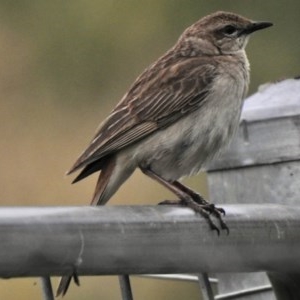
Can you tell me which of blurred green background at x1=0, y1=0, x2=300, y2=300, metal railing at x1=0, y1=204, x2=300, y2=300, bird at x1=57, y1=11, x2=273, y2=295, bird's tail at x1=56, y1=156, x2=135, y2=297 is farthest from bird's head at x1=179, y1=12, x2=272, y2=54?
metal railing at x1=0, y1=204, x2=300, y2=300

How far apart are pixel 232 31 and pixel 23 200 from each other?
3.45m

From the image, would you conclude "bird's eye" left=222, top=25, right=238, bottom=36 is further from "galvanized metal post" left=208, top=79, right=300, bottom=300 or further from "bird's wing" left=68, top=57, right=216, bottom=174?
Answer: "galvanized metal post" left=208, top=79, right=300, bottom=300

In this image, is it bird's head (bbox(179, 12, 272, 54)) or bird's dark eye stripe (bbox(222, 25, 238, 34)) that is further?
bird's dark eye stripe (bbox(222, 25, 238, 34))

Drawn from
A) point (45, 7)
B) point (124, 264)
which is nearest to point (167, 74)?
point (124, 264)

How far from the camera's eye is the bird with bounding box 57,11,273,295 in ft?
18.6

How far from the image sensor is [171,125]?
5.98m

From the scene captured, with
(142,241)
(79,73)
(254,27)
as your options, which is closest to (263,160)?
(142,241)

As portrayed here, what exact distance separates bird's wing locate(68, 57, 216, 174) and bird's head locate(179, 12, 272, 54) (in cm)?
24

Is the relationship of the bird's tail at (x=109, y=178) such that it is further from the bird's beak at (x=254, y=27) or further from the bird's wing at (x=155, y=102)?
the bird's beak at (x=254, y=27)

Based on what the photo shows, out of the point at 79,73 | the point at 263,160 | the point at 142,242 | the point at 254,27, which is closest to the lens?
the point at 142,242

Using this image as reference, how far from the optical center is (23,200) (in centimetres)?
995

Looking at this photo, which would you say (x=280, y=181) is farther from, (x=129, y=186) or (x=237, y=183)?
(x=129, y=186)

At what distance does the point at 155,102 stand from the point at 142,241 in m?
2.82

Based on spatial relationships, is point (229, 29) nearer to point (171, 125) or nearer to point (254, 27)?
point (254, 27)
